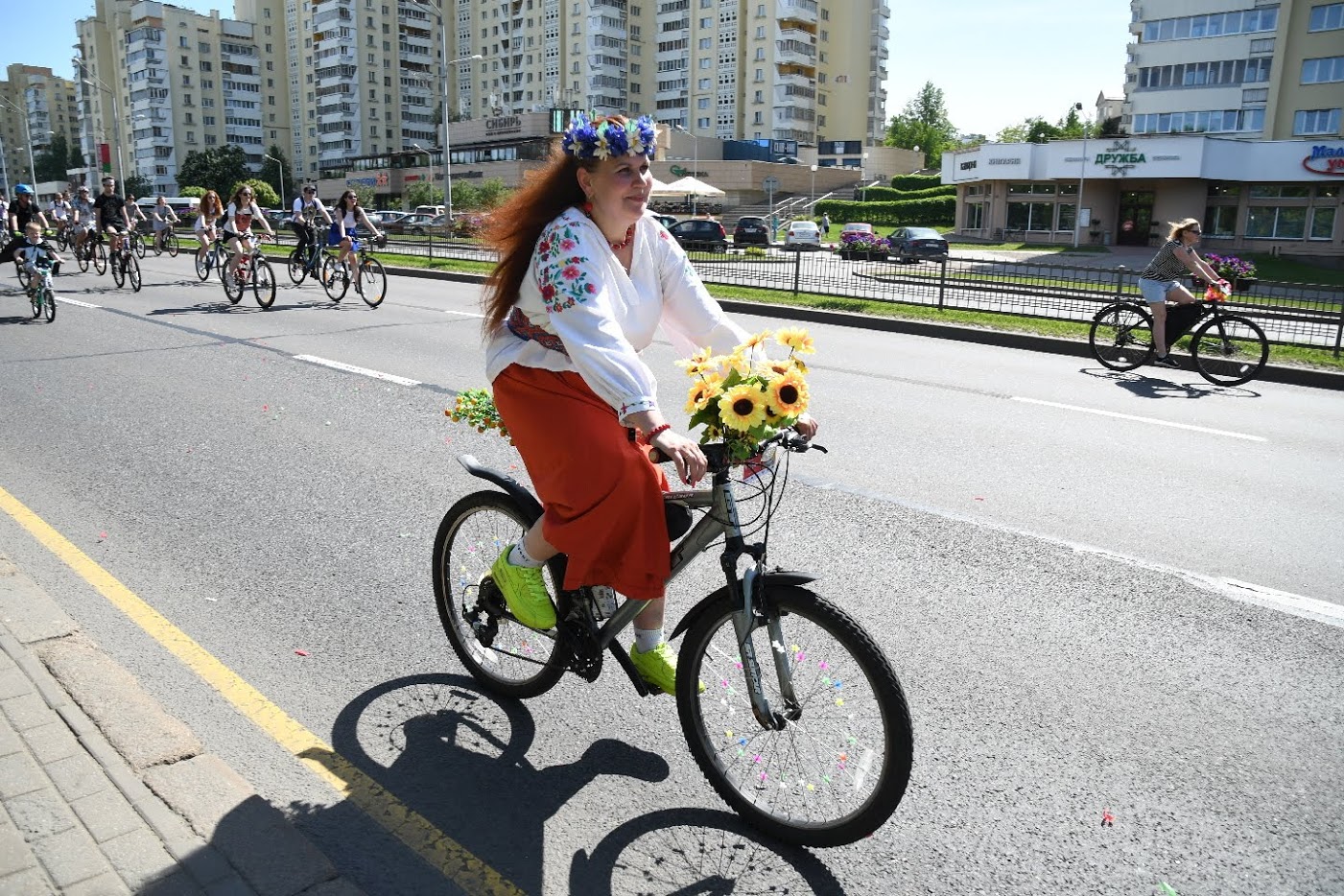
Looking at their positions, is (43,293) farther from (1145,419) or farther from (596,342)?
(596,342)

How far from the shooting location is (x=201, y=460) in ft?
22.4

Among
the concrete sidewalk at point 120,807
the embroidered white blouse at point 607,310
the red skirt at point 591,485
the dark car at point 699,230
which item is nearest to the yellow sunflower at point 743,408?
the embroidered white blouse at point 607,310

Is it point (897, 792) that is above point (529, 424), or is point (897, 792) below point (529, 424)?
below

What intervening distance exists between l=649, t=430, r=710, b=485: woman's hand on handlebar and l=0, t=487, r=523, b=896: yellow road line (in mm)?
1192

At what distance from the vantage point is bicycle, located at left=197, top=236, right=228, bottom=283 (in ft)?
60.1

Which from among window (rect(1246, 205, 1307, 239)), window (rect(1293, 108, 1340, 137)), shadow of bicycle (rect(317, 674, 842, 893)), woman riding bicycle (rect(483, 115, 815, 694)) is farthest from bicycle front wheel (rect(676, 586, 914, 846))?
window (rect(1293, 108, 1340, 137))

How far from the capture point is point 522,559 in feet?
10.9

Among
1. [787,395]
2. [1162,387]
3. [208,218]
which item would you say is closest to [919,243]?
[208,218]

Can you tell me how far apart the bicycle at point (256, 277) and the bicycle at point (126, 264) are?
3.50m

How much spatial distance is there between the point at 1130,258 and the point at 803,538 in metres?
50.7

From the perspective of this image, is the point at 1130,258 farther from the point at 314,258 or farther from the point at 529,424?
the point at 529,424

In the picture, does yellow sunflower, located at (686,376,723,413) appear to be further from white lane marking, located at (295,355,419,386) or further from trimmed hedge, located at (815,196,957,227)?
trimmed hedge, located at (815,196,957,227)

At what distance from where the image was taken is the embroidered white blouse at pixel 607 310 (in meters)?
2.70

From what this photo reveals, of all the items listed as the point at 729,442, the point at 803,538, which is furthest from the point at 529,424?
the point at 803,538
